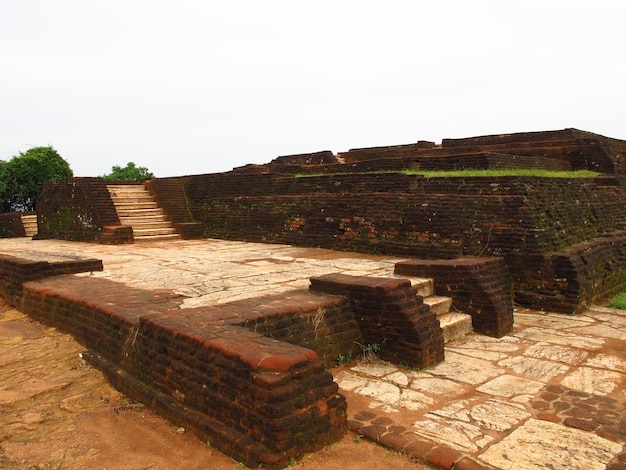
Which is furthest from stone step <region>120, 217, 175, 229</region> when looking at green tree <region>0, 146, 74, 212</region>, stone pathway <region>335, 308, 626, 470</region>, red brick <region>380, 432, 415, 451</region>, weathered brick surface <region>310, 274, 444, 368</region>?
green tree <region>0, 146, 74, 212</region>

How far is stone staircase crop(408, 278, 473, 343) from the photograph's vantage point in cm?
464

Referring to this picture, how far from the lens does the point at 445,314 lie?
4.95 m

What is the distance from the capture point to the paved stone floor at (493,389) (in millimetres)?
2609

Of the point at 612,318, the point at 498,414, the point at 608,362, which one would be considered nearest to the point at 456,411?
the point at 498,414

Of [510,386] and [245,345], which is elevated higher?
[245,345]

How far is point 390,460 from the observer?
2.55 metres

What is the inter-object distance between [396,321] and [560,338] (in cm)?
184

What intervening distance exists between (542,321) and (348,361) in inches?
100

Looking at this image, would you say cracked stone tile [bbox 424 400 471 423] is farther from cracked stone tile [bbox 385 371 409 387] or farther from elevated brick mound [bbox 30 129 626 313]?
elevated brick mound [bbox 30 129 626 313]

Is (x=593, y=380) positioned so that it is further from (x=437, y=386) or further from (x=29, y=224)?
(x=29, y=224)

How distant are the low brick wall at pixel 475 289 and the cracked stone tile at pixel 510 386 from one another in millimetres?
1205

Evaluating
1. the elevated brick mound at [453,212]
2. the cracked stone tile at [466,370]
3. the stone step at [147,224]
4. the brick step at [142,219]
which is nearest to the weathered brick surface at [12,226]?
the elevated brick mound at [453,212]

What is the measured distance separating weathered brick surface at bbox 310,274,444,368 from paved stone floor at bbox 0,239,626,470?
0.13 metres

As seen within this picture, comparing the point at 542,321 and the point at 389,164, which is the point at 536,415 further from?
the point at 389,164
